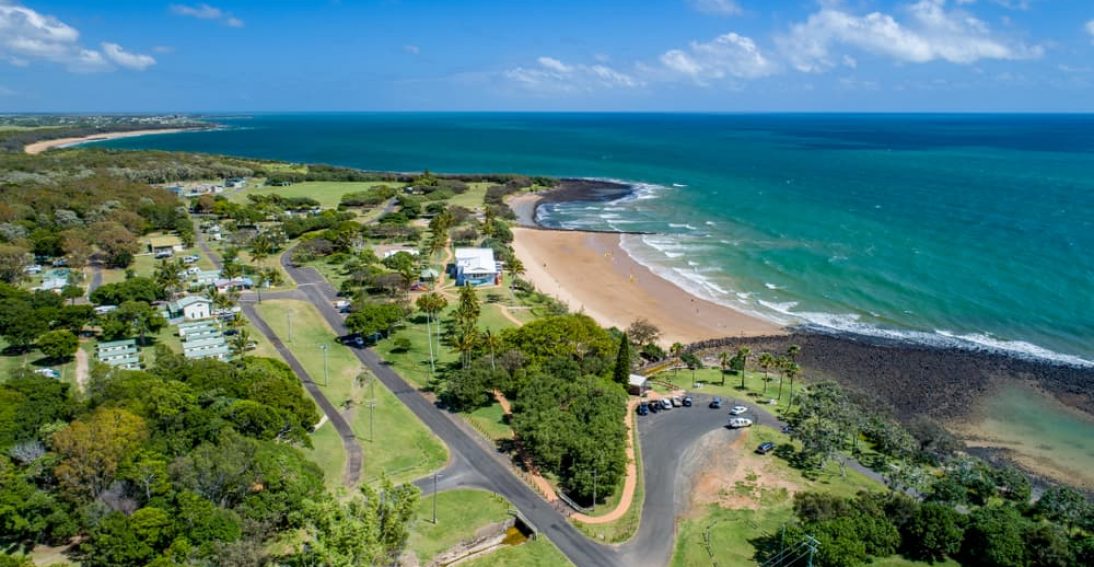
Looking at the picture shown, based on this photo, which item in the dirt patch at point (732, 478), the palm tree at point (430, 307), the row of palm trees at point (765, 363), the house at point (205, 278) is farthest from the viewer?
the house at point (205, 278)

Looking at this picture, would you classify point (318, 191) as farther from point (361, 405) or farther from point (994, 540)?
point (994, 540)

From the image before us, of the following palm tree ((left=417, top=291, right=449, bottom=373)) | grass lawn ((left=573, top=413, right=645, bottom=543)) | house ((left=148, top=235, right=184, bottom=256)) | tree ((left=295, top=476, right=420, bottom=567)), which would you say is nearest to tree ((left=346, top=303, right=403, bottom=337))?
palm tree ((left=417, top=291, right=449, bottom=373))

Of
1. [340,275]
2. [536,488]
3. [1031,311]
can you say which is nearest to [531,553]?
[536,488]

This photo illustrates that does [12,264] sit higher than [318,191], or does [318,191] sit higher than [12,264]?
[318,191]

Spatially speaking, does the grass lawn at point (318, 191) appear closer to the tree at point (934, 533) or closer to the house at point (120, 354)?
the house at point (120, 354)

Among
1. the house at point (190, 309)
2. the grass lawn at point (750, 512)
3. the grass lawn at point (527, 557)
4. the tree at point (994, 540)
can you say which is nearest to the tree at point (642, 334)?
the grass lawn at point (750, 512)

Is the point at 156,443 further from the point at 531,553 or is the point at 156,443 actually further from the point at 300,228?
the point at 300,228

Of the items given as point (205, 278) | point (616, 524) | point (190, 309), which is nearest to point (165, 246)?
point (205, 278)
